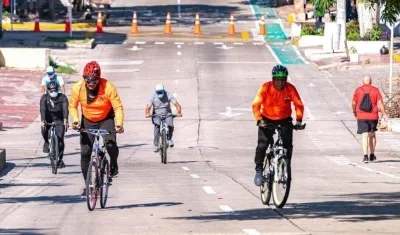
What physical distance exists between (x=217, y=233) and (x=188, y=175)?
900cm

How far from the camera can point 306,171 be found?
23.9 metres

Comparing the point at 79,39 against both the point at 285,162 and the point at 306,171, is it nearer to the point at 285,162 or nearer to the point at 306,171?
the point at 306,171

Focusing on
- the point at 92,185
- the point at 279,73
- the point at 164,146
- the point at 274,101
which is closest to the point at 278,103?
the point at 274,101

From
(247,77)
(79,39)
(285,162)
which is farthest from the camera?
(79,39)

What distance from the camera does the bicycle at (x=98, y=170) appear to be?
15422mm

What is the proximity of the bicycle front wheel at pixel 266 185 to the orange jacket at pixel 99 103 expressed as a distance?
7.19ft

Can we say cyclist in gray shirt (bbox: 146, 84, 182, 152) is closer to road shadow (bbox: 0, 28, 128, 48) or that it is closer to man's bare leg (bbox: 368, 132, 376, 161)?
man's bare leg (bbox: 368, 132, 376, 161)

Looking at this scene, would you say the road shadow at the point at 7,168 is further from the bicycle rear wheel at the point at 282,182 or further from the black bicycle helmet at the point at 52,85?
the bicycle rear wheel at the point at 282,182

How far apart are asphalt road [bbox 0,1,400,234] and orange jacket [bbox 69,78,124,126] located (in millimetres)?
1243

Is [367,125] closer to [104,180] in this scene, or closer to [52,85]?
[52,85]

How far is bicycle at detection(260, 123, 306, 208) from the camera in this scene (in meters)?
15.7

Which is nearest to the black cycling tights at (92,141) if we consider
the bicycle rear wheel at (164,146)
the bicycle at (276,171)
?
the bicycle at (276,171)

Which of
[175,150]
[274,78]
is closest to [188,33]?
[175,150]

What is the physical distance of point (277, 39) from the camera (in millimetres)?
58625
